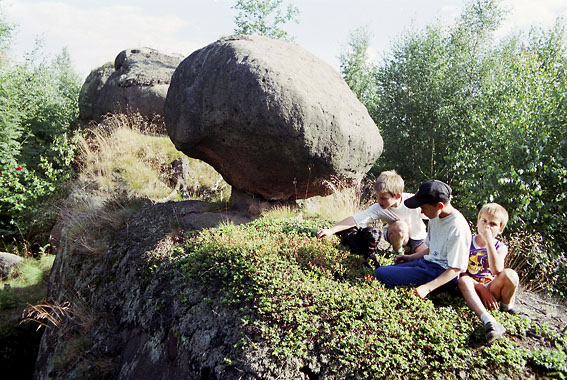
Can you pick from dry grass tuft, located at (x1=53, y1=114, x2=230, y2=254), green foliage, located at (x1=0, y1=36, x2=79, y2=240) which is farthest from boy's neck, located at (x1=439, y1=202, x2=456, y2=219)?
green foliage, located at (x1=0, y1=36, x2=79, y2=240)

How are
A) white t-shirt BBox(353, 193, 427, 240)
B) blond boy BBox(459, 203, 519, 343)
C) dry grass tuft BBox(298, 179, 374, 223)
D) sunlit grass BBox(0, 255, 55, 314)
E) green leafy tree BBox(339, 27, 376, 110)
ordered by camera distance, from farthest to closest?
green leafy tree BBox(339, 27, 376, 110) → sunlit grass BBox(0, 255, 55, 314) → dry grass tuft BBox(298, 179, 374, 223) → white t-shirt BBox(353, 193, 427, 240) → blond boy BBox(459, 203, 519, 343)

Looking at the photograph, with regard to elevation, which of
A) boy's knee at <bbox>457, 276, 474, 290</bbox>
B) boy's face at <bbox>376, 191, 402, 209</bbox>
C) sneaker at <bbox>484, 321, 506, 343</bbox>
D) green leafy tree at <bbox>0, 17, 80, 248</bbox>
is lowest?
green leafy tree at <bbox>0, 17, 80, 248</bbox>

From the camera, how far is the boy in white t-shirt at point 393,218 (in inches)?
200

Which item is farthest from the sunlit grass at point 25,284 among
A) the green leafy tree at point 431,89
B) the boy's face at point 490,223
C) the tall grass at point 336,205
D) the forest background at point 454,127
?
the green leafy tree at point 431,89

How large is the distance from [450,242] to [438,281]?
45cm

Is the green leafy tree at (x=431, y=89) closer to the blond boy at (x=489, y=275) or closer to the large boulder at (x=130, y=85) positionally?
the large boulder at (x=130, y=85)

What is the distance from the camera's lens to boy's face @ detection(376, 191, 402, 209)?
200 inches

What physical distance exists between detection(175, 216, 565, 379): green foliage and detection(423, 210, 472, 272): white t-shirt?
0.54m

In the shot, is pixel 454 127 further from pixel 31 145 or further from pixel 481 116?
pixel 31 145

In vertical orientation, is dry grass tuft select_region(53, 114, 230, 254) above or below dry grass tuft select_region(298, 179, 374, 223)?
below

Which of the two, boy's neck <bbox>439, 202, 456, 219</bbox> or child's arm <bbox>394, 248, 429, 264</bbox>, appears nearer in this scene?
boy's neck <bbox>439, 202, 456, 219</bbox>

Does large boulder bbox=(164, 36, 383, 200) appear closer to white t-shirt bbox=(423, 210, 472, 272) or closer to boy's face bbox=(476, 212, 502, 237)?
white t-shirt bbox=(423, 210, 472, 272)

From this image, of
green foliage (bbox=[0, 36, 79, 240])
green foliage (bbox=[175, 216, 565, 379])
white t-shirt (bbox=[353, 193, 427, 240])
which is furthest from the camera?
green foliage (bbox=[0, 36, 79, 240])

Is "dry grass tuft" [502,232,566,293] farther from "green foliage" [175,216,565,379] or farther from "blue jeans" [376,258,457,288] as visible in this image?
"blue jeans" [376,258,457,288]
